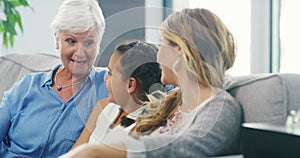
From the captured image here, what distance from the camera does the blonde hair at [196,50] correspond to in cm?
106

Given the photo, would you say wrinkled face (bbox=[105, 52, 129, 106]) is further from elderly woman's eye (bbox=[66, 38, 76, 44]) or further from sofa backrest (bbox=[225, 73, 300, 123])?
elderly woman's eye (bbox=[66, 38, 76, 44])

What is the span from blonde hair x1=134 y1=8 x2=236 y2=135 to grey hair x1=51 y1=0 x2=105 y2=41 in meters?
0.51

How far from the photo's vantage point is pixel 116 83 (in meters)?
1.09

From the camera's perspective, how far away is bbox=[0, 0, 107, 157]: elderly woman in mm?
1513

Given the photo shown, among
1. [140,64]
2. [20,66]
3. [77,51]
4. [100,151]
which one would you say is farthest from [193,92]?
[20,66]

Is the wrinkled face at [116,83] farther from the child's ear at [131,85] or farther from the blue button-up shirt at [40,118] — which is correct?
the blue button-up shirt at [40,118]

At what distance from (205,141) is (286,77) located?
28 cm

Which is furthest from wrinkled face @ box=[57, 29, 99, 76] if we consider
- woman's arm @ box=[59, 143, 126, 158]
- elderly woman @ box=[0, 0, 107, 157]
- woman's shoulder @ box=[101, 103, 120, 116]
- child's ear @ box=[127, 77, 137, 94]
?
woman's arm @ box=[59, 143, 126, 158]

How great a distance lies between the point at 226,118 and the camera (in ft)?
3.67

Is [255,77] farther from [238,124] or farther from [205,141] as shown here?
[205,141]

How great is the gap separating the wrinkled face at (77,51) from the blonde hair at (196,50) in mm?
382

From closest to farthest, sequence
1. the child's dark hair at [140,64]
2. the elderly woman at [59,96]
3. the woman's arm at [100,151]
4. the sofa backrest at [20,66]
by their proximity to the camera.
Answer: the woman's arm at [100,151]
the child's dark hair at [140,64]
the elderly woman at [59,96]
the sofa backrest at [20,66]

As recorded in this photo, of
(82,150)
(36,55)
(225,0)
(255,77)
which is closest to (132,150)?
(82,150)

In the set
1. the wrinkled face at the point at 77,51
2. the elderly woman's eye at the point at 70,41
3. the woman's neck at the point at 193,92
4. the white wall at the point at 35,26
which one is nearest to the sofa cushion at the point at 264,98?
the woman's neck at the point at 193,92
